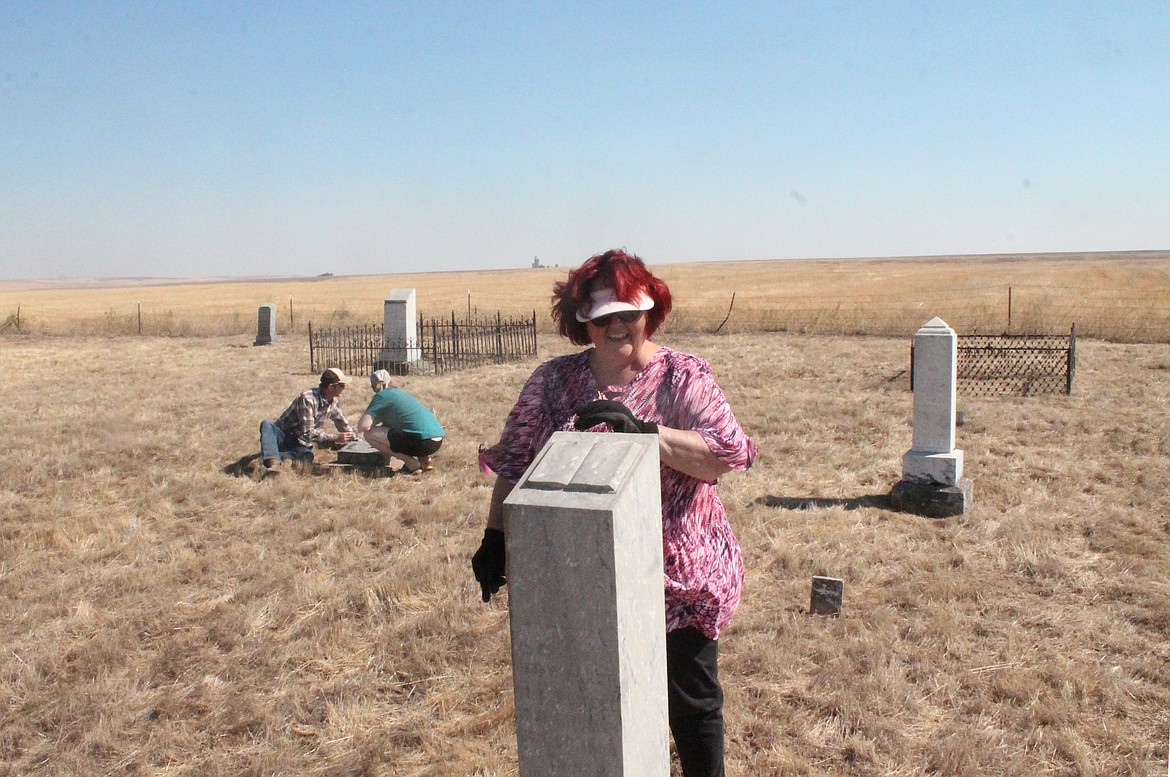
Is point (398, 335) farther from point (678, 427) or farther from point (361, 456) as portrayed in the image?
point (678, 427)

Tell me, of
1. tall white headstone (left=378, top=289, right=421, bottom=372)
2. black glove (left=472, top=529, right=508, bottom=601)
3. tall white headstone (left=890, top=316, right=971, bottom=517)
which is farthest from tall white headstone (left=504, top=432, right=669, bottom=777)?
tall white headstone (left=378, top=289, right=421, bottom=372)

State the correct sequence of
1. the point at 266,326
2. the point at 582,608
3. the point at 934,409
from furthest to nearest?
1. the point at 266,326
2. the point at 934,409
3. the point at 582,608

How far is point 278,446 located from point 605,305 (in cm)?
686

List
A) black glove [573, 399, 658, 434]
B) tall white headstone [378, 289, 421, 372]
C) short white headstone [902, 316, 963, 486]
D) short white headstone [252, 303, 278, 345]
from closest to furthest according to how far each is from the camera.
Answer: black glove [573, 399, 658, 434] < short white headstone [902, 316, 963, 486] < tall white headstone [378, 289, 421, 372] < short white headstone [252, 303, 278, 345]

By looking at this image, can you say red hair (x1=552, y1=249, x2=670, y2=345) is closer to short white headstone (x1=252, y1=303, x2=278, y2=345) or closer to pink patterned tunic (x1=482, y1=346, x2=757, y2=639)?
pink patterned tunic (x1=482, y1=346, x2=757, y2=639)

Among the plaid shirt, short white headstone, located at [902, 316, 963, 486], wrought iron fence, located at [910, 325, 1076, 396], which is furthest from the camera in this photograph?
wrought iron fence, located at [910, 325, 1076, 396]

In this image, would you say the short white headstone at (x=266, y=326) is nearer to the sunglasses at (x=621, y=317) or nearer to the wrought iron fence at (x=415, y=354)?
the wrought iron fence at (x=415, y=354)

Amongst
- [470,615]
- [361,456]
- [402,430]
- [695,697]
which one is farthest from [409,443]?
[695,697]

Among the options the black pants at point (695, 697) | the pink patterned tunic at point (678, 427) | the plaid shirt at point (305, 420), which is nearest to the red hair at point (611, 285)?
the pink patterned tunic at point (678, 427)

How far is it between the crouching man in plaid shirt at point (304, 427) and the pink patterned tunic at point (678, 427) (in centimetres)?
638

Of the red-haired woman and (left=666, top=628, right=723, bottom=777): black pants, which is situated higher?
the red-haired woman

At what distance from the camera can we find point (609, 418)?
2090 millimetres

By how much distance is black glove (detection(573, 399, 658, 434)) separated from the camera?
210cm

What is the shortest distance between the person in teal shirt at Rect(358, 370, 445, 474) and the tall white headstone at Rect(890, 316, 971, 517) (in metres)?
4.01
